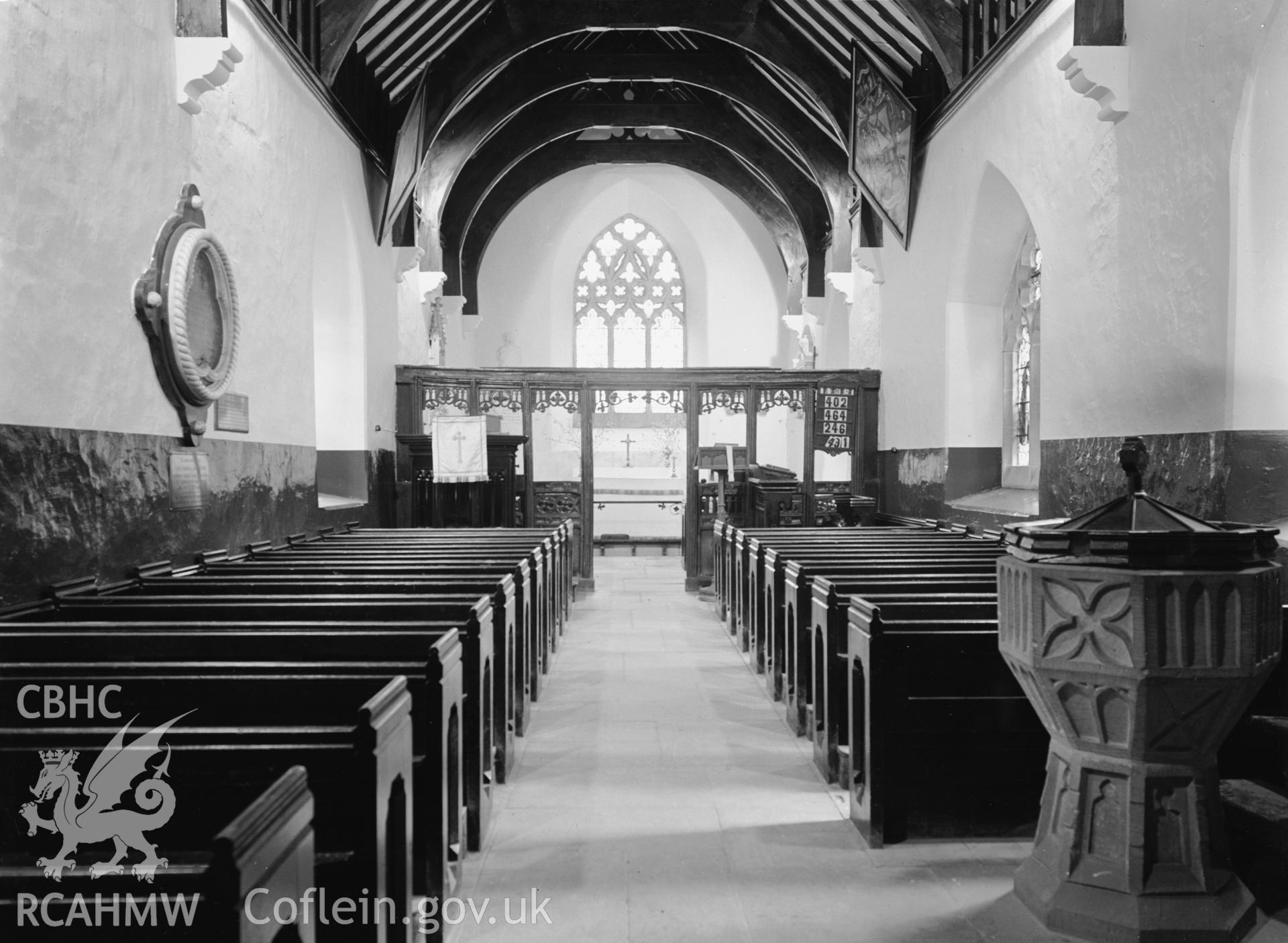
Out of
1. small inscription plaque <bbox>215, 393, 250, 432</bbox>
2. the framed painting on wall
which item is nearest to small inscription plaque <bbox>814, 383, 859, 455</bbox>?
the framed painting on wall

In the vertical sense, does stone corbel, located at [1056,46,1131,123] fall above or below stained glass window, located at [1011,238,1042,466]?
above

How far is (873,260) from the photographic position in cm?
980

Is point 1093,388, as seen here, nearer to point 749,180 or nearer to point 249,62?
point 249,62

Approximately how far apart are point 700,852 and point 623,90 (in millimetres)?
11363

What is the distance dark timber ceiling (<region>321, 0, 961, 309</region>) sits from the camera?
8328mm

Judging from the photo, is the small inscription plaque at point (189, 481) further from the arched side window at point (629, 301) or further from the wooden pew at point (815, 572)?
the arched side window at point (629, 301)

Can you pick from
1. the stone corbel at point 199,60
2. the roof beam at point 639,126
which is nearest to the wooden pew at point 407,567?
the stone corbel at point 199,60

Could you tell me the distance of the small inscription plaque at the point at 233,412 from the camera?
5.19m

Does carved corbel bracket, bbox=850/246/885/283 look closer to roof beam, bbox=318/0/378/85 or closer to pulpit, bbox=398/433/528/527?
pulpit, bbox=398/433/528/527

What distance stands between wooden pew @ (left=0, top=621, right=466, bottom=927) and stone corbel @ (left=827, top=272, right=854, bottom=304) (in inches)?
354

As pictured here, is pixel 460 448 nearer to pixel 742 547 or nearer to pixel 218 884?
pixel 742 547

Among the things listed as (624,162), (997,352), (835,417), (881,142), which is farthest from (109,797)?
(624,162)

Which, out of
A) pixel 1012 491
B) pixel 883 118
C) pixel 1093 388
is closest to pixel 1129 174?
pixel 1093 388

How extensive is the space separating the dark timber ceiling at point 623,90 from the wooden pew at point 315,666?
5.64m
